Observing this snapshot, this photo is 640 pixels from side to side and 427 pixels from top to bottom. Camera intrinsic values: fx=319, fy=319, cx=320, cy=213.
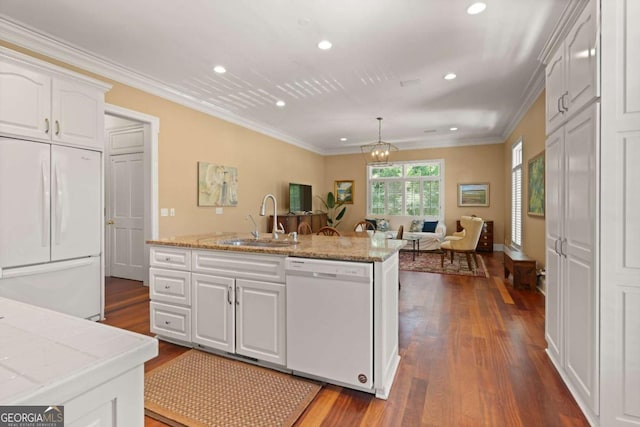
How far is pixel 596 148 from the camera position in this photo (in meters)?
1.68

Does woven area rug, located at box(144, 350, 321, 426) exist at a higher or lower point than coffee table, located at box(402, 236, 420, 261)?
lower

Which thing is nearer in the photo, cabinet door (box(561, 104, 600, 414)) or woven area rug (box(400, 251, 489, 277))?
cabinet door (box(561, 104, 600, 414))

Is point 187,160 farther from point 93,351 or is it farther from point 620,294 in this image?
point 620,294

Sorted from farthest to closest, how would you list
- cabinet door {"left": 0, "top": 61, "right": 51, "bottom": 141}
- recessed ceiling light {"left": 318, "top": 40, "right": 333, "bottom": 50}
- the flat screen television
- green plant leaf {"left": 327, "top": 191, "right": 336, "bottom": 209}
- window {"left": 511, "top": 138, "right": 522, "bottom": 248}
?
1. green plant leaf {"left": 327, "top": 191, "right": 336, "bottom": 209}
2. the flat screen television
3. window {"left": 511, "top": 138, "right": 522, "bottom": 248}
4. recessed ceiling light {"left": 318, "top": 40, "right": 333, "bottom": 50}
5. cabinet door {"left": 0, "top": 61, "right": 51, "bottom": 141}

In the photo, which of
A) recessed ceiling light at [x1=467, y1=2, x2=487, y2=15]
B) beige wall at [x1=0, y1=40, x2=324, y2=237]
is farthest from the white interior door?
recessed ceiling light at [x1=467, y1=2, x2=487, y2=15]

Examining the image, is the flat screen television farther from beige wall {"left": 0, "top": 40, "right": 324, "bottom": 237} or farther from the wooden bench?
the wooden bench

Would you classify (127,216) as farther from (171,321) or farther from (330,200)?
(330,200)

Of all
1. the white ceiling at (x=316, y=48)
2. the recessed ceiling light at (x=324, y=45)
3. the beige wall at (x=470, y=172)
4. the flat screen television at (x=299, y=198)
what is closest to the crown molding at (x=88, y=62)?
the white ceiling at (x=316, y=48)

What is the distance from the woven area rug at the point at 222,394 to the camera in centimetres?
182

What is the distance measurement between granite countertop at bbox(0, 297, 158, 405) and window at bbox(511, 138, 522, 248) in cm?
655

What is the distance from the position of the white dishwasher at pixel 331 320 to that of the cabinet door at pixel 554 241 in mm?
1407

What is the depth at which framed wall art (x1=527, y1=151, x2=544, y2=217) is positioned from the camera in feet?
14.1

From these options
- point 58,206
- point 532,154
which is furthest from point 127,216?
point 532,154

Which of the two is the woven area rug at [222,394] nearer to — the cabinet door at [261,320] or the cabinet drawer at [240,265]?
the cabinet door at [261,320]
